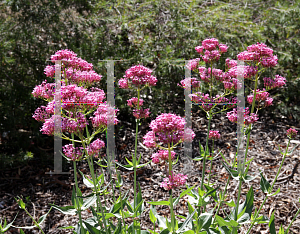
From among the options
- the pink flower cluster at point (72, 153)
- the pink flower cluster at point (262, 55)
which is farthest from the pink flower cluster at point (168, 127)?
the pink flower cluster at point (262, 55)

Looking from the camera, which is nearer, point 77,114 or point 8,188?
point 77,114

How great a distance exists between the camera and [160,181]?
4266 millimetres

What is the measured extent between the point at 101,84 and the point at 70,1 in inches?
59.2

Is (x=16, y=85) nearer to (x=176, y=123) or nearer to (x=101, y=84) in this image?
(x=101, y=84)

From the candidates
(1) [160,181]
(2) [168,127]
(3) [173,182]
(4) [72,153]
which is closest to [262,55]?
(2) [168,127]

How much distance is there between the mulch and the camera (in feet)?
12.1

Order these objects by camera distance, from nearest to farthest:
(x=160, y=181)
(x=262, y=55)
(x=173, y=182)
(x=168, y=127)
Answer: (x=168, y=127)
(x=173, y=182)
(x=262, y=55)
(x=160, y=181)

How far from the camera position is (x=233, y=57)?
5211 mm

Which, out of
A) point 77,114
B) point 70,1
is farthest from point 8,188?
point 70,1

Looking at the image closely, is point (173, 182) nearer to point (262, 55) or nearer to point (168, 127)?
point (168, 127)

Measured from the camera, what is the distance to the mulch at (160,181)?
12.1 ft

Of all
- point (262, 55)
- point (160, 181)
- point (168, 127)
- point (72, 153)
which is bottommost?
point (160, 181)

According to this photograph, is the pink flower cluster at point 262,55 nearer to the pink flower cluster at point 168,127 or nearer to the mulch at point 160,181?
the pink flower cluster at point 168,127

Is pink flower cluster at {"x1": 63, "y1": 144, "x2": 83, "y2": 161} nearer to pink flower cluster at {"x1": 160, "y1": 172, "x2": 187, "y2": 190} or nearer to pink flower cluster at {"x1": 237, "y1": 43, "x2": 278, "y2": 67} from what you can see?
pink flower cluster at {"x1": 160, "y1": 172, "x2": 187, "y2": 190}
